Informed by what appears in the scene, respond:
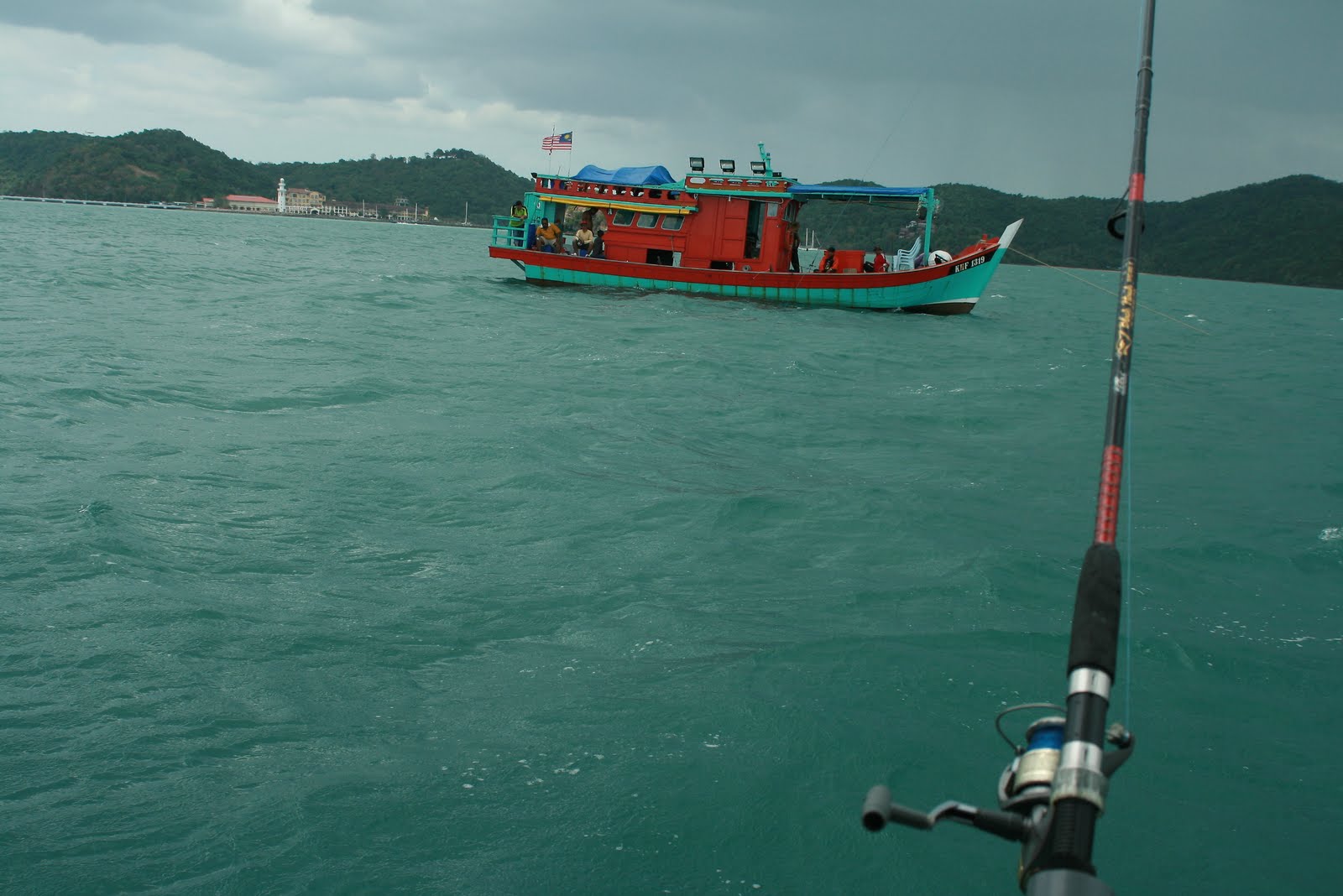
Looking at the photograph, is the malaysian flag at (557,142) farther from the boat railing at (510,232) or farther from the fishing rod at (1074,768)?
the fishing rod at (1074,768)

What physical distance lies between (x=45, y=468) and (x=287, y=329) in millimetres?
10163

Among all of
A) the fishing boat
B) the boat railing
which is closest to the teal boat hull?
the fishing boat

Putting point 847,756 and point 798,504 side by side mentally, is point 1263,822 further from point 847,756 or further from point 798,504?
point 798,504

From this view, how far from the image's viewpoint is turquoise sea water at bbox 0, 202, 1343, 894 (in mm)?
3664

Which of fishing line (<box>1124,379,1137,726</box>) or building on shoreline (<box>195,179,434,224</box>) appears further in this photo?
building on shoreline (<box>195,179,434,224</box>)

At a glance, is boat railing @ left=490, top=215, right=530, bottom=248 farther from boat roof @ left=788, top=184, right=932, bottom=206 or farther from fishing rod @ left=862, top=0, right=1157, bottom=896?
fishing rod @ left=862, top=0, right=1157, bottom=896

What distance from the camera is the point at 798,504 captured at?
8.12m

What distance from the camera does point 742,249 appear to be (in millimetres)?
27078

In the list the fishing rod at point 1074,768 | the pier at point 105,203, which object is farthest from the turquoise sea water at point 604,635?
the pier at point 105,203

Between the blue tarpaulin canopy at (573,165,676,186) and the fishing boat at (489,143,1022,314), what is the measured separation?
0.10 feet

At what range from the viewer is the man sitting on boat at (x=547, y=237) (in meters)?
29.1

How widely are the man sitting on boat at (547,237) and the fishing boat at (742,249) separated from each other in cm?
69

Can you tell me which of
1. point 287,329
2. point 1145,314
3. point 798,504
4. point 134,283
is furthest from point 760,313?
point 1145,314

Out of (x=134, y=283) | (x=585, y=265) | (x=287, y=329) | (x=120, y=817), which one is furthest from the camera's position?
(x=585, y=265)
